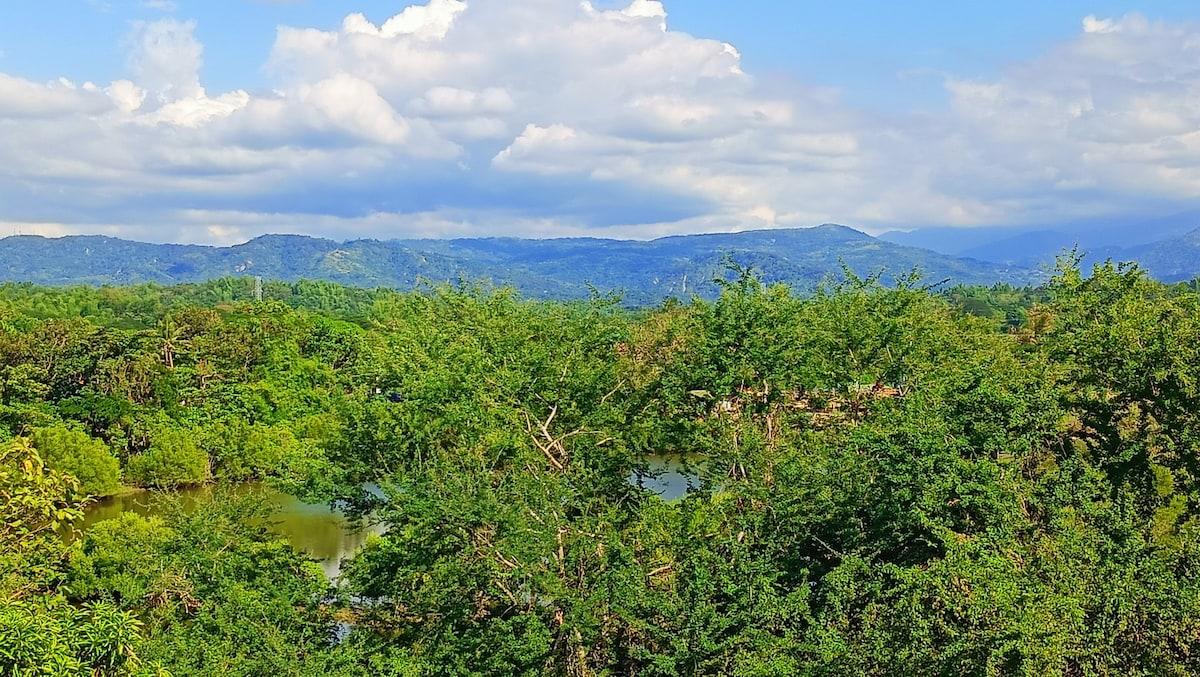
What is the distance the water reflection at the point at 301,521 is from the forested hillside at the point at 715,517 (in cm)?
643

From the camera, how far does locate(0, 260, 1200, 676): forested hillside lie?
8.88 metres

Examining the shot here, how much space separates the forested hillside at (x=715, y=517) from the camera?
8.88 metres

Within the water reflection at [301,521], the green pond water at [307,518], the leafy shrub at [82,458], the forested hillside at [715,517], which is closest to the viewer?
the forested hillside at [715,517]

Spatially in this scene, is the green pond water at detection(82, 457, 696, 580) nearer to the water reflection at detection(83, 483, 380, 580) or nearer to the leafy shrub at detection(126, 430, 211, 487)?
the water reflection at detection(83, 483, 380, 580)

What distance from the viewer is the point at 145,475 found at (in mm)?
35156

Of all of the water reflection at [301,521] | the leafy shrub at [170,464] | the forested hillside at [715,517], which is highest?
the forested hillside at [715,517]

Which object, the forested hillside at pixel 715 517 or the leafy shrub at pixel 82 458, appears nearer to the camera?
the forested hillside at pixel 715 517

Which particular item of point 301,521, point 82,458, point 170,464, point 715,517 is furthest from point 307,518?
point 715,517

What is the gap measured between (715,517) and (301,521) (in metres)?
22.3

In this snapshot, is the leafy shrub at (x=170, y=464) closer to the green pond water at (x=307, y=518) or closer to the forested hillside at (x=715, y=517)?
the green pond water at (x=307, y=518)

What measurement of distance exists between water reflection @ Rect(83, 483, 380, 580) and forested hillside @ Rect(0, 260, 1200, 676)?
643cm

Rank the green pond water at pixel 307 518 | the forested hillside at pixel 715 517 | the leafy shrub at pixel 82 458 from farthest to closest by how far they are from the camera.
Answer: the leafy shrub at pixel 82 458, the green pond water at pixel 307 518, the forested hillside at pixel 715 517

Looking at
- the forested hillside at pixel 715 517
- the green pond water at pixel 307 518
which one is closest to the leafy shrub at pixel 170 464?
the green pond water at pixel 307 518

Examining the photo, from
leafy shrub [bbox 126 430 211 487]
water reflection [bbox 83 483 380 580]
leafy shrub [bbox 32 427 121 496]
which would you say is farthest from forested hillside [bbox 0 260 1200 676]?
leafy shrub [bbox 126 430 211 487]
